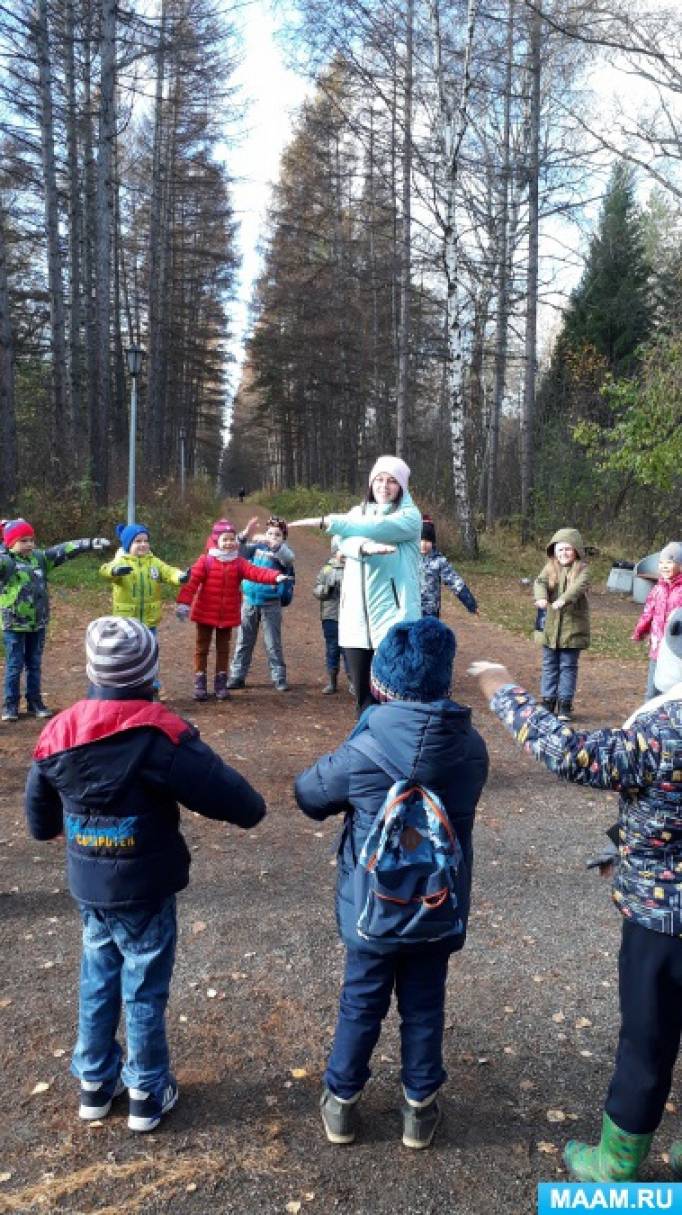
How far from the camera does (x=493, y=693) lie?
2.67 meters

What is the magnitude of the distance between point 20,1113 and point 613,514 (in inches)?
953

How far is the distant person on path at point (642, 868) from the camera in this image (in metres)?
2.36

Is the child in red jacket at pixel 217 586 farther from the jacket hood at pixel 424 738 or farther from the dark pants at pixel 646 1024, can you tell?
the dark pants at pixel 646 1024

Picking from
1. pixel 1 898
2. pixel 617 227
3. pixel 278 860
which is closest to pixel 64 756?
pixel 1 898

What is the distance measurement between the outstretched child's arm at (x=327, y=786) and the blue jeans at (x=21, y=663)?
5373mm

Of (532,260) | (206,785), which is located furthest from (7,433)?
(206,785)

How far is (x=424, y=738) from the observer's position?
2.55 metres

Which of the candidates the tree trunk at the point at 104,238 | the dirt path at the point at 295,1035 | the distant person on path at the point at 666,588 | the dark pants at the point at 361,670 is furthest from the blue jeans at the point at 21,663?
the tree trunk at the point at 104,238

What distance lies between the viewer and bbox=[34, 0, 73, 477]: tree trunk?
16.5m

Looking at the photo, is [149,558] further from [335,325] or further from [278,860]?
[335,325]

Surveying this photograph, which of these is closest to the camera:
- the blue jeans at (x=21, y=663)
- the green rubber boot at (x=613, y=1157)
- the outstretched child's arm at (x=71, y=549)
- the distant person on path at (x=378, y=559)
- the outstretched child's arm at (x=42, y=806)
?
the green rubber boot at (x=613, y=1157)

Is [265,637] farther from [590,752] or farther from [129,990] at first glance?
[590,752]

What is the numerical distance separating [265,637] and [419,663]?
6624mm

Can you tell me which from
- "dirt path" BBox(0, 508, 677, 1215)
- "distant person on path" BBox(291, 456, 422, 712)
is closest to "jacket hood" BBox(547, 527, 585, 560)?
"dirt path" BBox(0, 508, 677, 1215)
